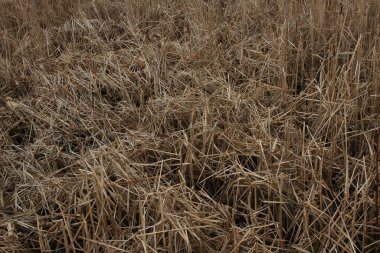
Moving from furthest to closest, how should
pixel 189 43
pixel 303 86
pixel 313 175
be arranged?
1. pixel 189 43
2. pixel 303 86
3. pixel 313 175

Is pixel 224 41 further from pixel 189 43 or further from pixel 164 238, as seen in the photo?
pixel 164 238

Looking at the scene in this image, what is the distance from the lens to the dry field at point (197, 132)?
157 centimetres

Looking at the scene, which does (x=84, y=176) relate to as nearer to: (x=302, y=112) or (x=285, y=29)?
(x=302, y=112)

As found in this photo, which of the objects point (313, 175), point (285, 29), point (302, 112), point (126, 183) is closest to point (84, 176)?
point (126, 183)

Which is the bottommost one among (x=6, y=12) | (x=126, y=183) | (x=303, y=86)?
(x=303, y=86)

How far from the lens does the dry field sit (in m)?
1.57

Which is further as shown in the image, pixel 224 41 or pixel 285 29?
pixel 224 41

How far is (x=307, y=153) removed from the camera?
179 centimetres

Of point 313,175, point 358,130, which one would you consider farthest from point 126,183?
point 358,130

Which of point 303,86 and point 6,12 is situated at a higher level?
point 6,12

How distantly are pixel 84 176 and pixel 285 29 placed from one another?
1.53m

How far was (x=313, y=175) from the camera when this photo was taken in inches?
64.9

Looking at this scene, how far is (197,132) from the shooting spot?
2037 millimetres

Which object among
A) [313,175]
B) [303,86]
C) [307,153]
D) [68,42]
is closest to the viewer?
[313,175]
